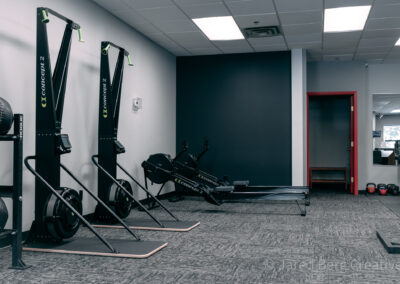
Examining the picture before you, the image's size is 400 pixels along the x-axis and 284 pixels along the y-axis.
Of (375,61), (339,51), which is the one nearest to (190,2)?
(339,51)

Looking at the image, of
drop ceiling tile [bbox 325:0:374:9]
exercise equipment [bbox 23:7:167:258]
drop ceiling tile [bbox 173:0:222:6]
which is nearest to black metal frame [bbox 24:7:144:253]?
exercise equipment [bbox 23:7:167:258]

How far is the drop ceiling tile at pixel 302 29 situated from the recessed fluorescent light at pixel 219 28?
2.61ft

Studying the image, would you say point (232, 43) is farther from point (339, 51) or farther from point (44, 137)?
point (44, 137)

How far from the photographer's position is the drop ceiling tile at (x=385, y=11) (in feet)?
19.0

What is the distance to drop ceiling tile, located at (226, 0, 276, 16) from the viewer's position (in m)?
5.66

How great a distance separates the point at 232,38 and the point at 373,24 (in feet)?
7.74

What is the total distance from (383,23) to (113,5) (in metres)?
4.16

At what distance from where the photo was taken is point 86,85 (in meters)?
5.54

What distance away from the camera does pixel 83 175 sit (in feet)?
17.9

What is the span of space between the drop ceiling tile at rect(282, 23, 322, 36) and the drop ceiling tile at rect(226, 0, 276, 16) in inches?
36.3

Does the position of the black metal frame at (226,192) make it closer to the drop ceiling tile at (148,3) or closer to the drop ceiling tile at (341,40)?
the drop ceiling tile at (148,3)

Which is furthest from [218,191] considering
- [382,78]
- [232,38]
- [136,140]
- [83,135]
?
[382,78]

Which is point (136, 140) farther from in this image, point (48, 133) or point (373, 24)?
point (373, 24)

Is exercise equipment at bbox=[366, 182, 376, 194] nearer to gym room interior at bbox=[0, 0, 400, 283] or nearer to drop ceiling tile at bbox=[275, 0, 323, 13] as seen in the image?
gym room interior at bbox=[0, 0, 400, 283]
